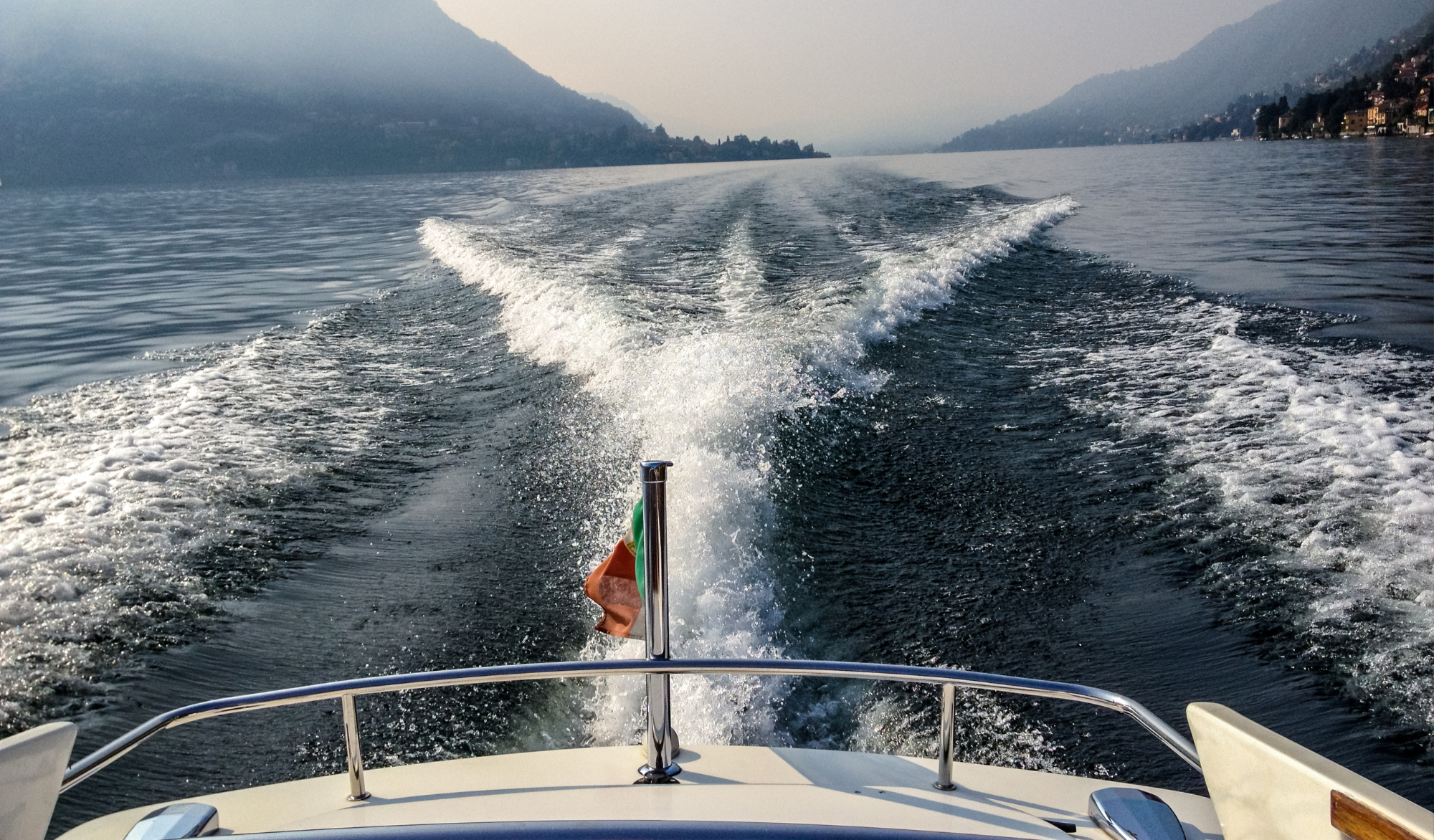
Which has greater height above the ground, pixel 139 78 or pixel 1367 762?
pixel 139 78

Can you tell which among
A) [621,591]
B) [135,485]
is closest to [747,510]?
[621,591]

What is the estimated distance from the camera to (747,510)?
18.4 ft

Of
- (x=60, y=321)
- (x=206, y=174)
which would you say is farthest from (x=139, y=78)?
(x=60, y=321)

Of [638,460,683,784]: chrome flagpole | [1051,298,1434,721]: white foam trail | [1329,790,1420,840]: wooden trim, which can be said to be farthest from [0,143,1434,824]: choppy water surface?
[1329,790,1420,840]: wooden trim

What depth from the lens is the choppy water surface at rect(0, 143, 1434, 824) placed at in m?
3.84

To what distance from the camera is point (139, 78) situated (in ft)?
541

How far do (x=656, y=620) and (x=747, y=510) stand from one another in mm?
3617

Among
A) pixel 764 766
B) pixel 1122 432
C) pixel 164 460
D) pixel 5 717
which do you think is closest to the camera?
pixel 764 766

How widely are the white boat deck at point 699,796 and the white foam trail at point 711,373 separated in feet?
4.88

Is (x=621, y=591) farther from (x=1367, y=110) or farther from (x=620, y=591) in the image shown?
(x=1367, y=110)

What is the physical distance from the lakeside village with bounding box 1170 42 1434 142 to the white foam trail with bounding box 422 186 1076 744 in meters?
107

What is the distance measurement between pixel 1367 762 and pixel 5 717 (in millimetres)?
5689

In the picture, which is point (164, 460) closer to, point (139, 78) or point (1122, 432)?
point (1122, 432)

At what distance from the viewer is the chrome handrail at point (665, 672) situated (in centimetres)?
196
